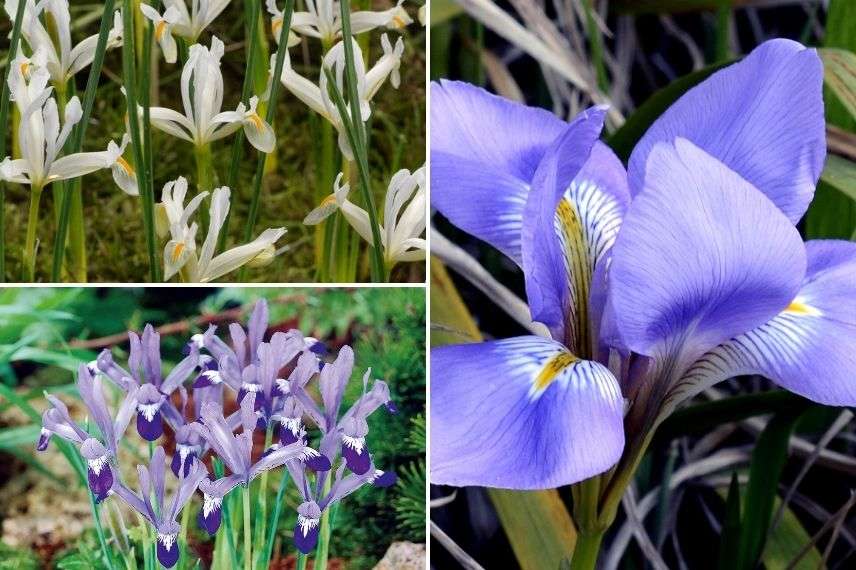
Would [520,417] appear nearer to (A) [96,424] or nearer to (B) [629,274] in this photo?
(B) [629,274]

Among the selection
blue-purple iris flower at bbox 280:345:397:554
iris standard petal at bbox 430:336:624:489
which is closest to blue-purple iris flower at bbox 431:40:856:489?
iris standard petal at bbox 430:336:624:489

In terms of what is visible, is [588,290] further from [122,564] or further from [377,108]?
[122,564]

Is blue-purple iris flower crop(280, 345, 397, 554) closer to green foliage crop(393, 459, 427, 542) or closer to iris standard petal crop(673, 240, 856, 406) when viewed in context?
green foliage crop(393, 459, 427, 542)

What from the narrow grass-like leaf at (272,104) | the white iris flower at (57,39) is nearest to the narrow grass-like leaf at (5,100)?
the white iris flower at (57,39)

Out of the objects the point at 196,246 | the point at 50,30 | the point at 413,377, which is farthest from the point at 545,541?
the point at 50,30

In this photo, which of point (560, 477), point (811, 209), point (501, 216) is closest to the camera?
point (560, 477)

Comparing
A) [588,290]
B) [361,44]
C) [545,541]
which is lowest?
[545,541]

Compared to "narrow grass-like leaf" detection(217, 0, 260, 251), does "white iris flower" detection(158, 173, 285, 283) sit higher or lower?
lower
